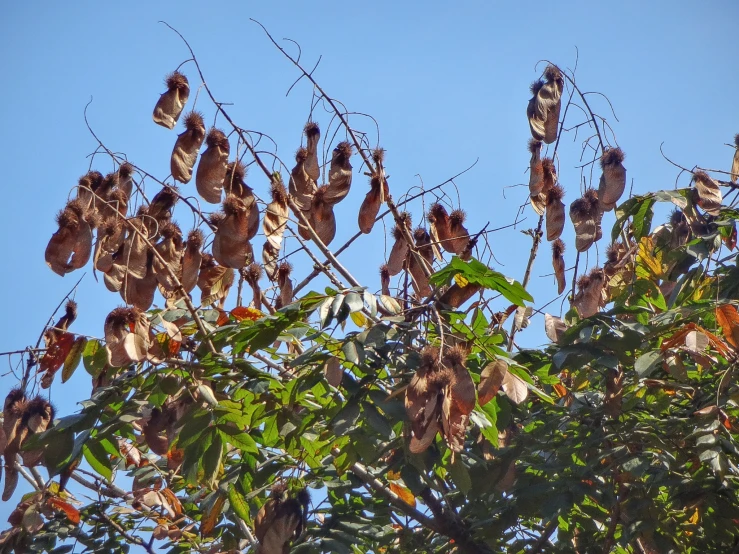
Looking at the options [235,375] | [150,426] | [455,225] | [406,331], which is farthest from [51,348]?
[455,225]

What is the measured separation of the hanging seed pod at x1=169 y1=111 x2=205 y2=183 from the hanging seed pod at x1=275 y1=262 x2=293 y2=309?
776 millimetres

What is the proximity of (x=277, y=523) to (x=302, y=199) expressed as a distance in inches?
46.0

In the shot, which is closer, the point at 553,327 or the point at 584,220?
the point at 553,327

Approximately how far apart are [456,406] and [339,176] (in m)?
1.26

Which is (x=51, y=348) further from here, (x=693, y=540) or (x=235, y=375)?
(x=693, y=540)

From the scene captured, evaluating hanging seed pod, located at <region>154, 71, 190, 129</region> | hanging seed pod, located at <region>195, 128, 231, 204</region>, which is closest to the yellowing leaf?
hanging seed pod, located at <region>195, 128, 231, 204</region>

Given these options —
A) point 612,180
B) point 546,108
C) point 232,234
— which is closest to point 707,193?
point 612,180

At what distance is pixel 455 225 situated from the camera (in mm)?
3305

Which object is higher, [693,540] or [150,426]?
[150,426]

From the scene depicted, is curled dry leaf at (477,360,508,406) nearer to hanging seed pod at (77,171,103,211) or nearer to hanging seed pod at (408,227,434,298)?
hanging seed pod at (408,227,434,298)

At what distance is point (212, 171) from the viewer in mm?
2832

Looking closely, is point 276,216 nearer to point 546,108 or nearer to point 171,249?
point 171,249

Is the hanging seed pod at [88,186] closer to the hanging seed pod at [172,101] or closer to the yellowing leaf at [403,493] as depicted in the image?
the hanging seed pod at [172,101]

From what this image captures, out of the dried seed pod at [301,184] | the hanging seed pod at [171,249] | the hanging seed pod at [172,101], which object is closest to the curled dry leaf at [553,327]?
the dried seed pod at [301,184]
